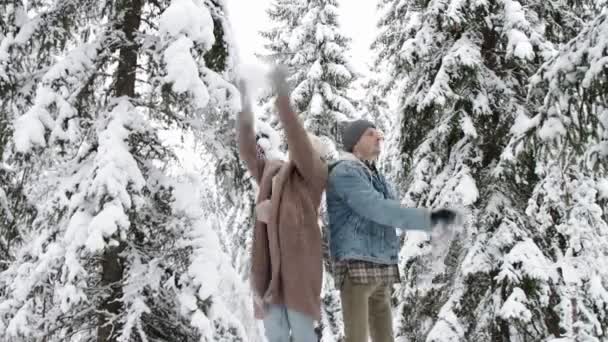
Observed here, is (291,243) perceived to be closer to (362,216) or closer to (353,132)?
(362,216)

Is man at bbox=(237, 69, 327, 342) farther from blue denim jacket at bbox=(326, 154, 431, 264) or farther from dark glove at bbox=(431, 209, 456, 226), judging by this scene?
dark glove at bbox=(431, 209, 456, 226)

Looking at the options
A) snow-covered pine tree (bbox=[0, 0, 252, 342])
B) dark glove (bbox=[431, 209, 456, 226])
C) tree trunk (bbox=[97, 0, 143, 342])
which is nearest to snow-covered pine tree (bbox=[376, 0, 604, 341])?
snow-covered pine tree (bbox=[0, 0, 252, 342])

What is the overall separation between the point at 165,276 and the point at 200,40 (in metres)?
2.39

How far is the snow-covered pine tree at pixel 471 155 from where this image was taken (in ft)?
32.9

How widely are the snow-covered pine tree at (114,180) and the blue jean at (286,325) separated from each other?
2268 millimetres

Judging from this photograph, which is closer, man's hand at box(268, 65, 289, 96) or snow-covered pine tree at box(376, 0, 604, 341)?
Result: man's hand at box(268, 65, 289, 96)

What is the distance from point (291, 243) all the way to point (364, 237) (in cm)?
49

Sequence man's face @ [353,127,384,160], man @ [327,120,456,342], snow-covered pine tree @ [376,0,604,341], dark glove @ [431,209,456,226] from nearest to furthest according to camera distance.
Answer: dark glove @ [431,209,456,226] → man @ [327,120,456,342] → man's face @ [353,127,384,160] → snow-covered pine tree @ [376,0,604,341]

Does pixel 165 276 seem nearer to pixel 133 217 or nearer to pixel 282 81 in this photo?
pixel 133 217

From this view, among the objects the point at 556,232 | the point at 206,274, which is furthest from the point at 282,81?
the point at 556,232

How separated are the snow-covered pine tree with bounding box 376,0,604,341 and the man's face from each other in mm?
5961

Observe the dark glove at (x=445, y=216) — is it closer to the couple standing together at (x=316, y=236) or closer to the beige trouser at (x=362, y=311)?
the couple standing together at (x=316, y=236)

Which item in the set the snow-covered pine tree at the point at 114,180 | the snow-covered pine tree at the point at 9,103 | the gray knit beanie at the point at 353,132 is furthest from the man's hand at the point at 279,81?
the snow-covered pine tree at the point at 9,103

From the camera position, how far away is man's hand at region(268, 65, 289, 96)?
3705 millimetres
